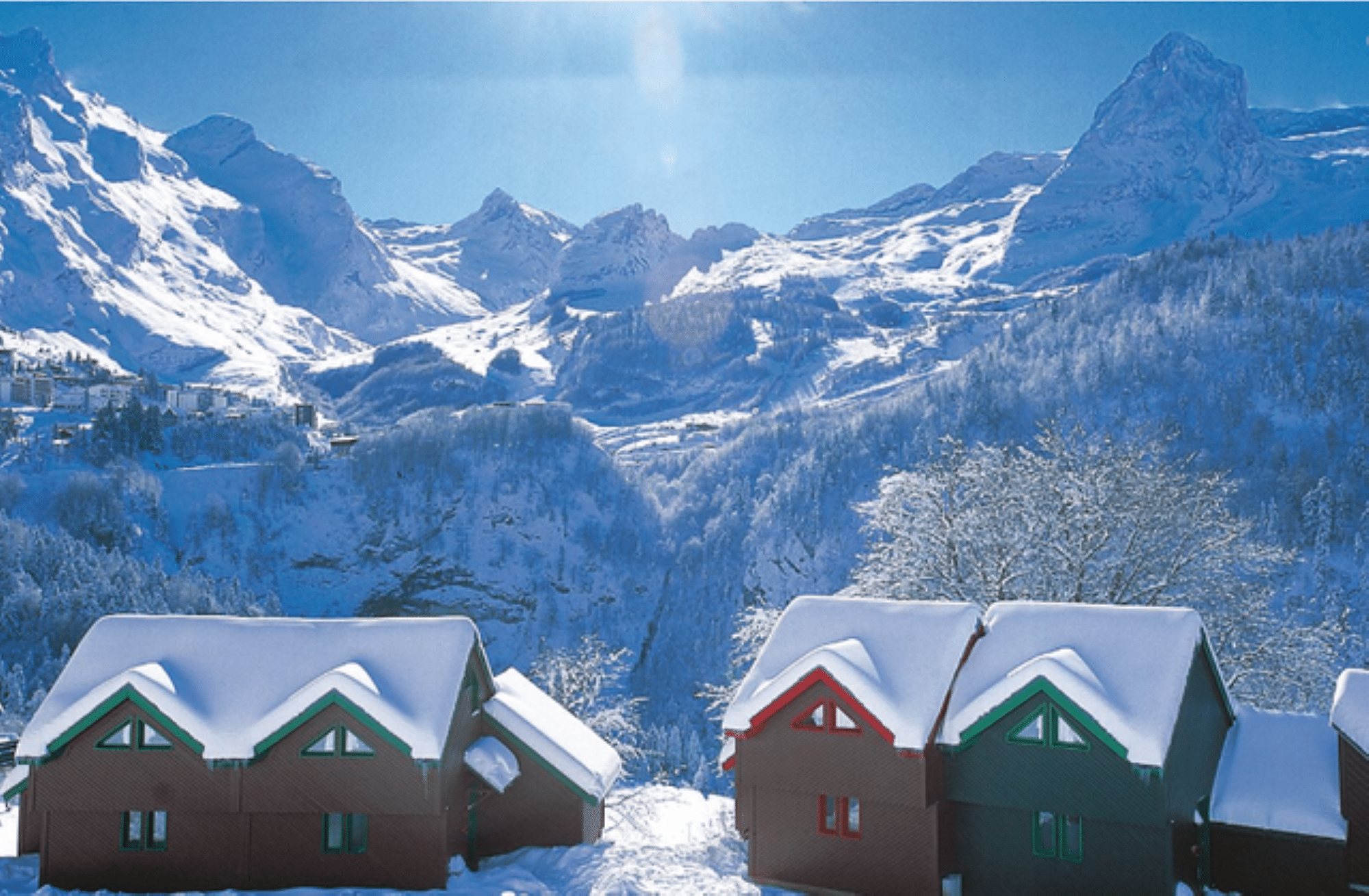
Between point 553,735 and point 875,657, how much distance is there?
37.0 ft

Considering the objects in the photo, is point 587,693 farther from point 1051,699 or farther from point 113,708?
point 1051,699

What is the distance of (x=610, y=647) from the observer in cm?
17938

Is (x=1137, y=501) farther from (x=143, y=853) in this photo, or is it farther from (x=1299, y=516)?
(x=1299, y=516)

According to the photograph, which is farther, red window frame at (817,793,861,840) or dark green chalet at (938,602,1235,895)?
red window frame at (817,793,861,840)

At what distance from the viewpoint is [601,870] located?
1287 inches

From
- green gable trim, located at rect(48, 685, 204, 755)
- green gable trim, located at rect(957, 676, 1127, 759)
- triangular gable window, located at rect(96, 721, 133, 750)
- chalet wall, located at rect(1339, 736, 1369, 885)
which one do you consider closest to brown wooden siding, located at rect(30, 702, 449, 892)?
triangular gable window, located at rect(96, 721, 133, 750)

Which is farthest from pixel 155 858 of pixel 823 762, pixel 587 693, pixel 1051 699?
pixel 587 693

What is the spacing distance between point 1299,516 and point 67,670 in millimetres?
168653

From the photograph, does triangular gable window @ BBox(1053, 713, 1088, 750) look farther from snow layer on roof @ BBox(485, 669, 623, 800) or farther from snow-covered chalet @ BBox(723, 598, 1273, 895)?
snow layer on roof @ BBox(485, 669, 623, 800)

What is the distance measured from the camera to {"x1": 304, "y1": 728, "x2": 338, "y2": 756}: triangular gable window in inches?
1275

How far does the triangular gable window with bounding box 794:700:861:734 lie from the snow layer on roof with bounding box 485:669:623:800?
805 centimetres

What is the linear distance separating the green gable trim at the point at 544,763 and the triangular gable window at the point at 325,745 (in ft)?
17.4

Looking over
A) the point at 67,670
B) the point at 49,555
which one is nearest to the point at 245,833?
the point at 67,670

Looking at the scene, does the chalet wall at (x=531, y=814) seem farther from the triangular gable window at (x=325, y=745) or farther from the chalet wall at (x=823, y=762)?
the chalet wall at (x=823, y=762)
